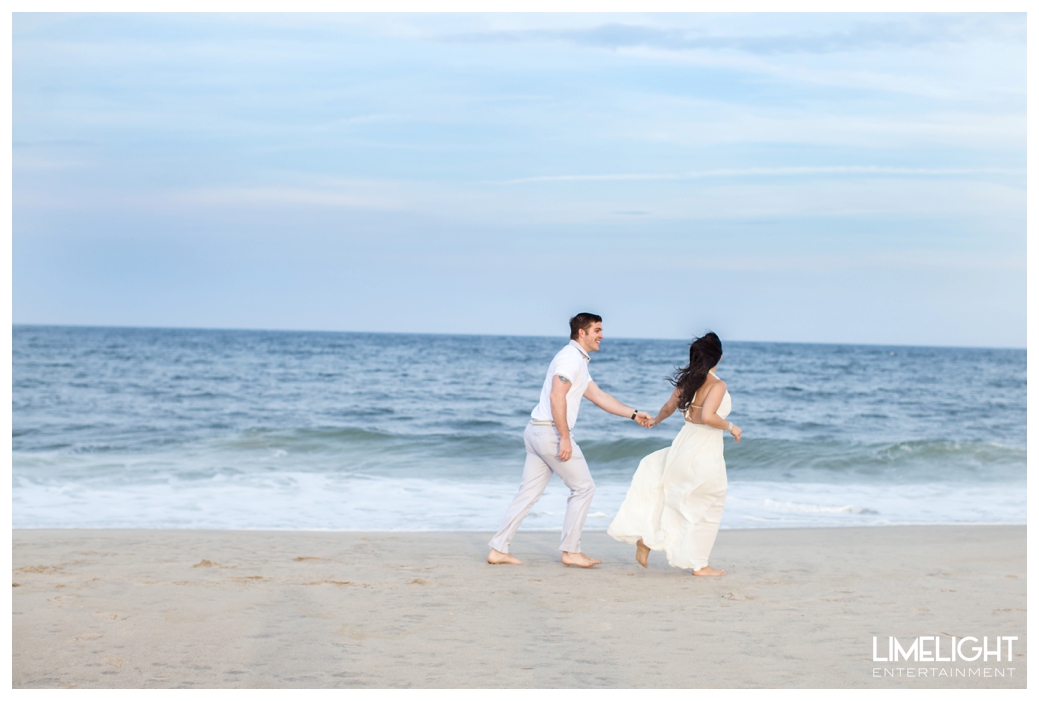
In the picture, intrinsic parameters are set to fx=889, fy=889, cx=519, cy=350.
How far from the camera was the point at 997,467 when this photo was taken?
14625mm

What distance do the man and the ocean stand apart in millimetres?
2398

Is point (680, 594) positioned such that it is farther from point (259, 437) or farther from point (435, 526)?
point (259, 437)

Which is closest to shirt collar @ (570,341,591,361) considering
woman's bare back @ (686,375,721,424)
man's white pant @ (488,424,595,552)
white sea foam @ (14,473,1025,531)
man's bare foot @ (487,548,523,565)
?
man's white pant @ (488,424,595,552)

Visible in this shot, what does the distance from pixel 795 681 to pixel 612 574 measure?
2364 mm

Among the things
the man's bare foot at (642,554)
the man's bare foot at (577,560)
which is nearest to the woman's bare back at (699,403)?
the man's bare foot at (642,554)

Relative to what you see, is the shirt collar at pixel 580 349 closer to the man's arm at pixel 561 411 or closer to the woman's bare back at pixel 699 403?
the man's arm at pixel 561 411

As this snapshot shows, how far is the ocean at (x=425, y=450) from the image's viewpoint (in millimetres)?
10039

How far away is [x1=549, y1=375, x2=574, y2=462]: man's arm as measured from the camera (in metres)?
6.22

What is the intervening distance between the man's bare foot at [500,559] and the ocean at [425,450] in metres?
2.24

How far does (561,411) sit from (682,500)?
1040 millimetres

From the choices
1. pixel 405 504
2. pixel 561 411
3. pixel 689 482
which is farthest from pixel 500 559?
pixel 405 504

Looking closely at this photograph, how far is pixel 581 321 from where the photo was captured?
6.39 meters
